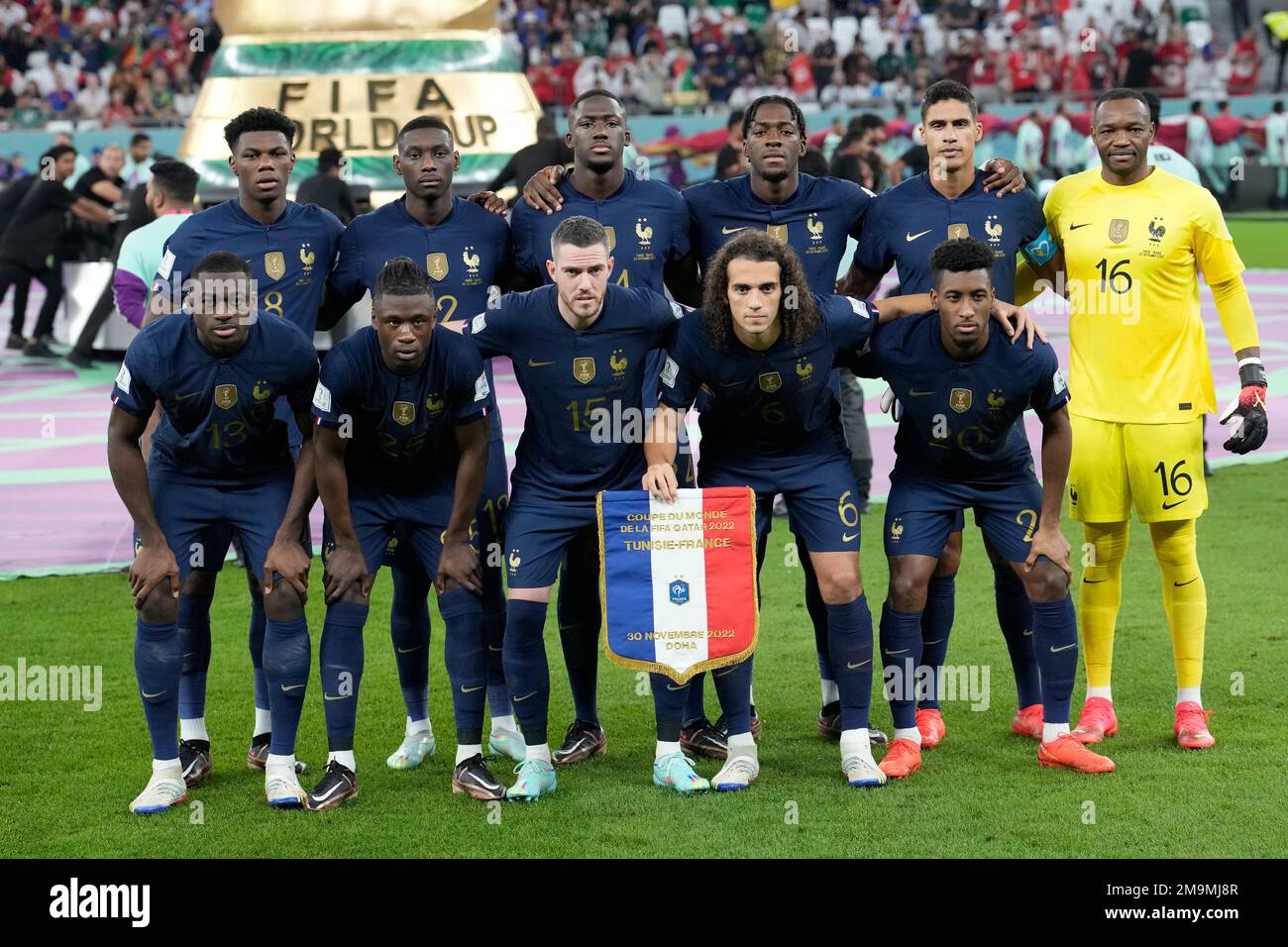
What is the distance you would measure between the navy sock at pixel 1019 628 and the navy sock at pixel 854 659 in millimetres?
687

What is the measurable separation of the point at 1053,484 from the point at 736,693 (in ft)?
4.44

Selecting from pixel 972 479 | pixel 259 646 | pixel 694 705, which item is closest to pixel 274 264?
pixel 259 646

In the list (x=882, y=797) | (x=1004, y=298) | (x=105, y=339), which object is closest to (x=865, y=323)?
(x=1004, y=298)

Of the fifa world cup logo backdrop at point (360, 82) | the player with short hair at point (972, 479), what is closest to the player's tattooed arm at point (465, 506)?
the player with short hair at point (972, 479)

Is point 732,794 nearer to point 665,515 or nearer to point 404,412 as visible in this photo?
point 665,515

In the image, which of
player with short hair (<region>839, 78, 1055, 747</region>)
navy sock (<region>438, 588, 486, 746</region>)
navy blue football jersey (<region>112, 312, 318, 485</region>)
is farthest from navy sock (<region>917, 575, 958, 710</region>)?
navy blue football jersey (<region>112, 312, 318, 485</region>)

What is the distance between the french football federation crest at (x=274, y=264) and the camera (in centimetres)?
638

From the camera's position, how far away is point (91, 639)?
26.7ft

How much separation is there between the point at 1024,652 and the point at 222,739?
318 centimetres

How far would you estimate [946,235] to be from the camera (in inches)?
247

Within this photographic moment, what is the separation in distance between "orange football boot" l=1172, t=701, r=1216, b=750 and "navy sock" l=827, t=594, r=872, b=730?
4.03 feet

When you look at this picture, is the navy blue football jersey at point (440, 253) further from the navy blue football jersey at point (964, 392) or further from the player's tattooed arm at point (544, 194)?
the navy blue football jersey at point (964, 392)

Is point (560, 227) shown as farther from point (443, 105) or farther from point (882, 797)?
Answer: point (443, 105)

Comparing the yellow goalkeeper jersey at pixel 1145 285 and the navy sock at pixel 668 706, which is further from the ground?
the yellow goalkeeper jersey at pixel 1145 285
